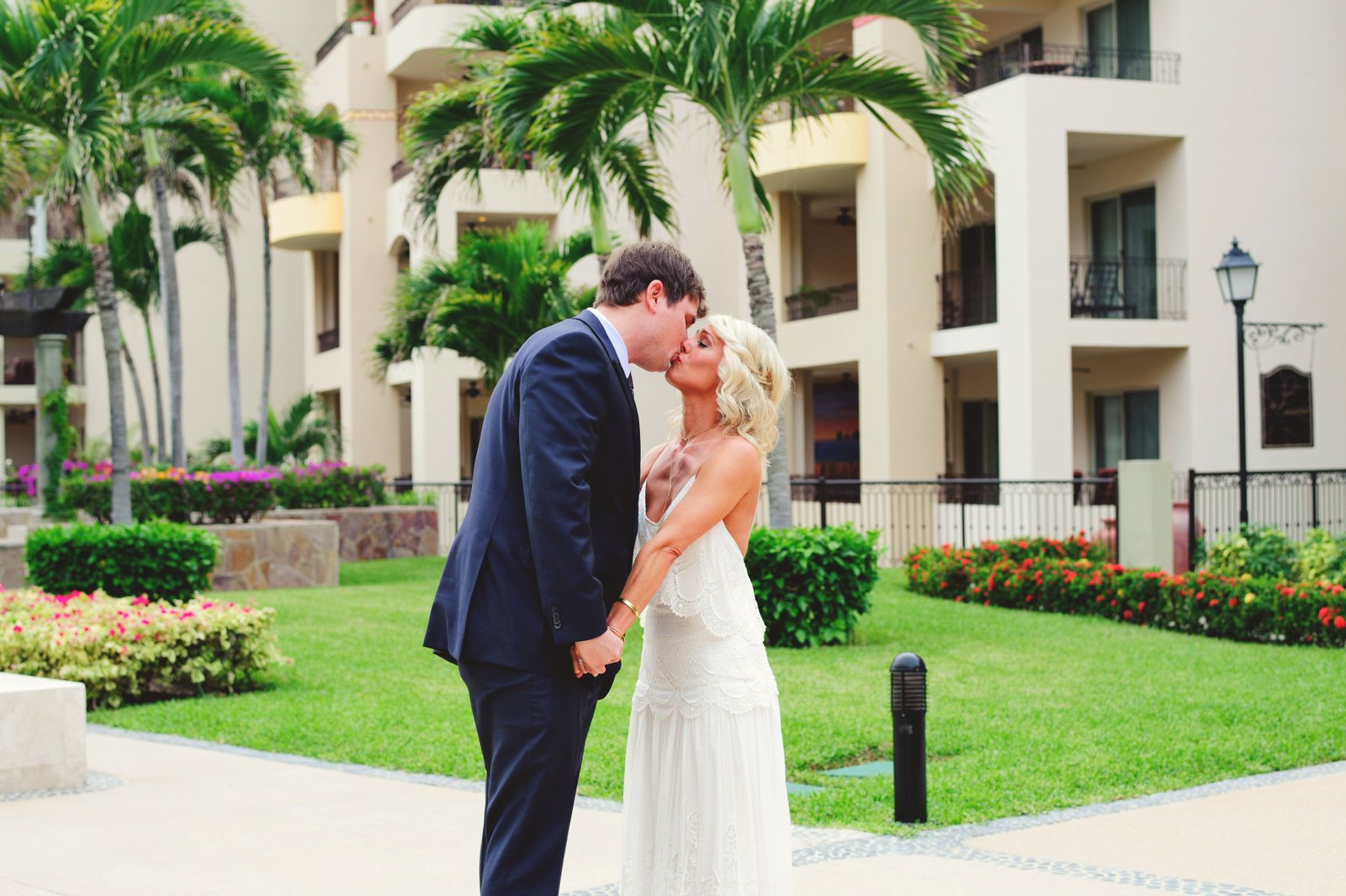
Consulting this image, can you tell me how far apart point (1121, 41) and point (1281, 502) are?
6.76m

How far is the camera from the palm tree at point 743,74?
11.4 metres

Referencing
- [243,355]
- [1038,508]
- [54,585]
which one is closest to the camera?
[54,585]

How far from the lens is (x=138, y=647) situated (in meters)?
9.60

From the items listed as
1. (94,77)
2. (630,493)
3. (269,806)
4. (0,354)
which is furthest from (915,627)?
(0,354)

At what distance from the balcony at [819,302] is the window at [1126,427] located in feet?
14.3

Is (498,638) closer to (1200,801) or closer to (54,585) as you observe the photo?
(1200,801)

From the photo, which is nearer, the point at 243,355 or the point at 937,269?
the point at 937,269

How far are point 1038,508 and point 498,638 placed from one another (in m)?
16.4

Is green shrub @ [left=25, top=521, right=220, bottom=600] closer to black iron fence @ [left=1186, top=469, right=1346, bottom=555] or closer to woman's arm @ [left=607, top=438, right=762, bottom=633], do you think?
woman's arm @ [left=607, top=438, right=762, bottom=633]

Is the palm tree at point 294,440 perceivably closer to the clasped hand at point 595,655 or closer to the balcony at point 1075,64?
the balcony at point 1075,64

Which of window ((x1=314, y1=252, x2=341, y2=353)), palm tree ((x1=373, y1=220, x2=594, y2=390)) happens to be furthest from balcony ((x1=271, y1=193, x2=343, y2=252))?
palm tree ((x1=373, y1=220, x2=594, y2=390))

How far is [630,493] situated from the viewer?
153 inches

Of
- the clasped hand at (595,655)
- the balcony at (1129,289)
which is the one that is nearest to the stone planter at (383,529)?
the balcony at (1129,289)

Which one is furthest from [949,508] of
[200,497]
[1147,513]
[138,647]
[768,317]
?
[138,647]
